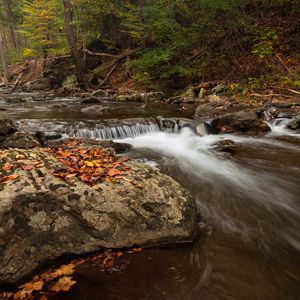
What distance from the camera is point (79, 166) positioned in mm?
3969

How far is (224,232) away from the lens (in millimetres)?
3508

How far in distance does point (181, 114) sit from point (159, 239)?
781 cm

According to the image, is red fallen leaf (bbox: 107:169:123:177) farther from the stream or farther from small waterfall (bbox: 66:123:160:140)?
small waterfall (bbox: 66:123:160:140)

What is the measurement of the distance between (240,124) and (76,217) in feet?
22.5

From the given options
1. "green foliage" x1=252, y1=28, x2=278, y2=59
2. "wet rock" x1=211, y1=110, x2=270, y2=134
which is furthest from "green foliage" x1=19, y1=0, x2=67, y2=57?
"wet rock" x1=211, y1=110, x2=270, y2=134

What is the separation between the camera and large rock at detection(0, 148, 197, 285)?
8.54 ft

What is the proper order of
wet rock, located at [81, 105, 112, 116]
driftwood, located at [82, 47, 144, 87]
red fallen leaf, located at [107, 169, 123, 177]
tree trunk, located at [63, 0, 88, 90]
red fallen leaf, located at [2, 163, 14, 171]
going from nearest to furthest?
red fallen leaf, located at [2, 163, 14, 171] → red fallen leaf, located at [107, 169, 123, 177] → wet rock, located at [81, 105, 112, 116] → tree trunk, located at [63, 0, 88, 90] → driftwood, located at [82, 47, 144, 87]

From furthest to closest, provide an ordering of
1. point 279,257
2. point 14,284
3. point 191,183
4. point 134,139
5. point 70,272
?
1. point 134,139
2. point 191,183
3. point 279,257
4. point 70,272
5. point 14,284

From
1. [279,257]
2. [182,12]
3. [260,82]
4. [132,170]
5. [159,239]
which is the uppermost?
[182,12]

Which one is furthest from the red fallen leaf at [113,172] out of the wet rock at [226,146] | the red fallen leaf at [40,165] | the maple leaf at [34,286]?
the wet rock at [226,146]

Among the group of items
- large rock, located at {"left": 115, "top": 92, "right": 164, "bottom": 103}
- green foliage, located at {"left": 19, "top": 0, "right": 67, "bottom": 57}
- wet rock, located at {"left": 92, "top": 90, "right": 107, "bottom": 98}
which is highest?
green foliage, located at {"left": 19, "top": 0, "right": 67, "bottom": 57}

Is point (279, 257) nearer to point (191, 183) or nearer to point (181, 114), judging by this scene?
point (191, 183)

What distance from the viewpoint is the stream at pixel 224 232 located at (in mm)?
2533

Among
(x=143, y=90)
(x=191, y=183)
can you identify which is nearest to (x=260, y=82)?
(x=143, y=90)
